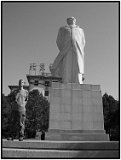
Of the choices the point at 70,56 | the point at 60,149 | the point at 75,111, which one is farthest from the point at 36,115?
the point at 60,149

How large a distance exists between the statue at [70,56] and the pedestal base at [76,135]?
2.95 meters

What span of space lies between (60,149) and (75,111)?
349 centimetres

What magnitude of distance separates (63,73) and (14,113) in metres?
4.21

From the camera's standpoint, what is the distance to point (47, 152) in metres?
7.24

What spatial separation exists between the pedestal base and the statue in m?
2.95

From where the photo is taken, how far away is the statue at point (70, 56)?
41.6ft

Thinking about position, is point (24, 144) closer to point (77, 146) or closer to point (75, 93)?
point (77, 146)

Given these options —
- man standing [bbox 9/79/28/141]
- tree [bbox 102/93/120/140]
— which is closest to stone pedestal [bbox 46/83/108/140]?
man standing [bbox 9/79/28/141]

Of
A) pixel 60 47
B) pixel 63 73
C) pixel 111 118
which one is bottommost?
pixel 111 118

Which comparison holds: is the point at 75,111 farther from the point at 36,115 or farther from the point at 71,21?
the point at 36,115

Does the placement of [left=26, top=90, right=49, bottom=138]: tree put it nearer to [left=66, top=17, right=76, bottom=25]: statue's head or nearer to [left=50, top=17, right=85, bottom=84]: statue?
[left=50, top=17, right=85, bottom=84]: statue

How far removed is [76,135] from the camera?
412 inches

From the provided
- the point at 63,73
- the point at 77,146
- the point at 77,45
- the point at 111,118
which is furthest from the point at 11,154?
the point at 111,118

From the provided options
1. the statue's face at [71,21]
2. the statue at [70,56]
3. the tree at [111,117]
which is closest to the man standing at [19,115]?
the statue at [70,56]
